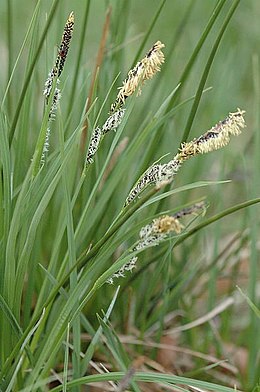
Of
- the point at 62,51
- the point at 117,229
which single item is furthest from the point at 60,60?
the point at 117,229

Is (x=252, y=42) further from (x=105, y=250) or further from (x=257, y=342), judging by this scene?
(x=105, y=250)

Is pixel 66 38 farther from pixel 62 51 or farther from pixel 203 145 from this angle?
pixel 203 145

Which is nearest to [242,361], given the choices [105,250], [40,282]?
[40,282]

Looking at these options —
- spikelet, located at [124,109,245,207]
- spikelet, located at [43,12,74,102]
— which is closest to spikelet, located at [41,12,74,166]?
spikelet, located at [43,12,74,102]

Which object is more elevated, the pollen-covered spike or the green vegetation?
the pollen-covered spike

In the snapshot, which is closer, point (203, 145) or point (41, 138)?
point (203, 145)

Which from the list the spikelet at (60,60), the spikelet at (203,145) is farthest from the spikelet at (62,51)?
the spikelet at (203,145)

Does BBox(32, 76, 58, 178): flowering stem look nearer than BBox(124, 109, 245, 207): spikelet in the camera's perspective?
No

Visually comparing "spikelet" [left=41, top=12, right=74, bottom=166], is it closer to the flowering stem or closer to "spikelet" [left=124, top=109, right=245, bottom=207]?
the flowering stem
